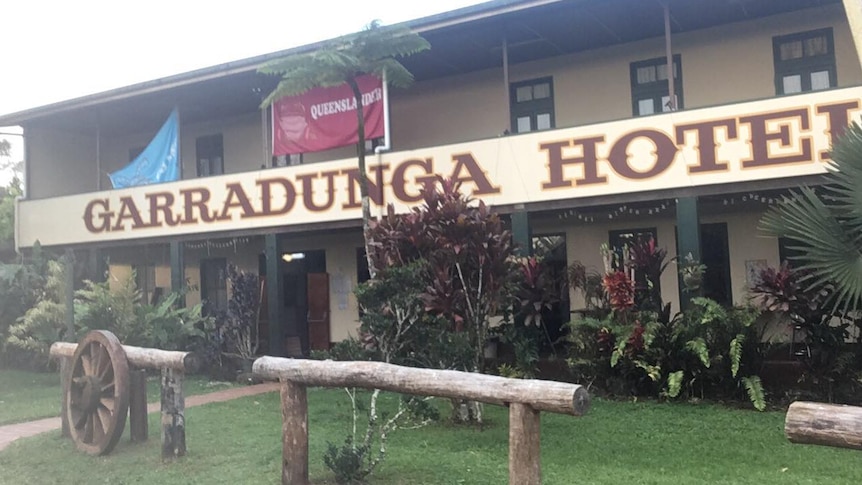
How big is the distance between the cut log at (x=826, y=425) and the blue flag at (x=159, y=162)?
529 inches

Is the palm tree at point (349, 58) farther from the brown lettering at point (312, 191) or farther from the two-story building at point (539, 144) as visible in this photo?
the brown lettering at point (312, 191)

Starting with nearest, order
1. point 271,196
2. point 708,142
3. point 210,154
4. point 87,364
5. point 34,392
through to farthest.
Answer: point 87,364, point 708,142, point 34,392, point 271,196, point 210,154

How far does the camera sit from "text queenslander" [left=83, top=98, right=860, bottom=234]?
9102mm

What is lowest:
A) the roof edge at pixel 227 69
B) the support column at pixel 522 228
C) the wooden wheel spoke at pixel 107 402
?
the wooden wheel spoke at pixel 107 402

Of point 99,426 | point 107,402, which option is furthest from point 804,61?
point 99,426

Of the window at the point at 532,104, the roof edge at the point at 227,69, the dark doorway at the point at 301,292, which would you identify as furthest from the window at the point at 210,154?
the window at the point at 532,104

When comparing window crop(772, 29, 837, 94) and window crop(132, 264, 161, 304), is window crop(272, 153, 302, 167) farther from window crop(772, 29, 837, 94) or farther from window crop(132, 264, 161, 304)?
window crop(772, 29, 837, 94)

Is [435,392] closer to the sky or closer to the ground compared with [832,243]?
closer to the ground

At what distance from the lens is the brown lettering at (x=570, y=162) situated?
33.9 feet

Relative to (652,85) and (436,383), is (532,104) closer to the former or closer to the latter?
(652,85)

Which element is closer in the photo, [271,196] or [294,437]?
[294,437]

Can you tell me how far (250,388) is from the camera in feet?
39.3

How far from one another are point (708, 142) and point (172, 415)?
741 cm

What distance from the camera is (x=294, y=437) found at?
5.79 m
